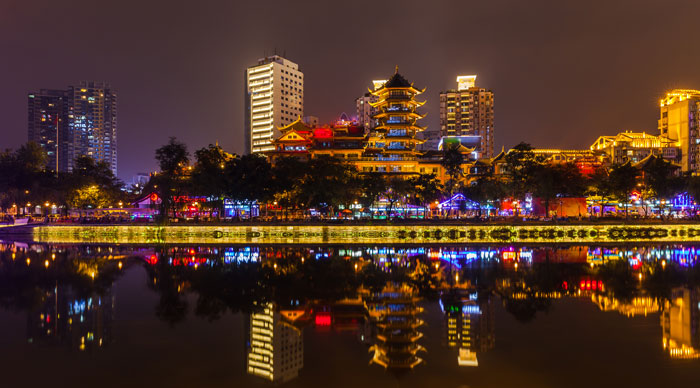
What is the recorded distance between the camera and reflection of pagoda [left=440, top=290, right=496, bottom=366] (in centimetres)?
1392

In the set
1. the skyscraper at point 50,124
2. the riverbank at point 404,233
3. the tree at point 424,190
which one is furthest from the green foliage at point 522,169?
the skyscraper at point 50,124

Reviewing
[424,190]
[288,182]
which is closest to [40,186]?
[288,182]

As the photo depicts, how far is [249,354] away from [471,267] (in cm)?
1756

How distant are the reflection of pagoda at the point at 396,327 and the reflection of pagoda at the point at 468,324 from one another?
111cm

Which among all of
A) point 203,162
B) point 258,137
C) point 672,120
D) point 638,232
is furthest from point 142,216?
point 672,120

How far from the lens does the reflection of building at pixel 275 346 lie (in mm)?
12531

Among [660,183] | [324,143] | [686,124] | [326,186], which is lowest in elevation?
[326,186]

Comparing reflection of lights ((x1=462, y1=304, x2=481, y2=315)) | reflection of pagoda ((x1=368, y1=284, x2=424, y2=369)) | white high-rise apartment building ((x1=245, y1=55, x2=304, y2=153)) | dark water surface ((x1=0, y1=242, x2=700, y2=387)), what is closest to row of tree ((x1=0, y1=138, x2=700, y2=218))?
dark water surface ((x1=0, y1=242, x2=700, y2=387))

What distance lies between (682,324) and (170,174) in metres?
49.1

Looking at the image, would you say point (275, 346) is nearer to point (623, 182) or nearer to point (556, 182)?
point (556, 182)

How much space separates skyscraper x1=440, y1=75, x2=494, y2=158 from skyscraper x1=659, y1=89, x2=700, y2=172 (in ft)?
151

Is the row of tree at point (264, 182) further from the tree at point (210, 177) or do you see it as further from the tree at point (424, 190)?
the tree at point (424, 190)

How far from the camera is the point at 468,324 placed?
53.6ft

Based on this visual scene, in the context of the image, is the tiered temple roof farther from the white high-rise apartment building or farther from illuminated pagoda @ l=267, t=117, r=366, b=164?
the white high-rise apartment building
